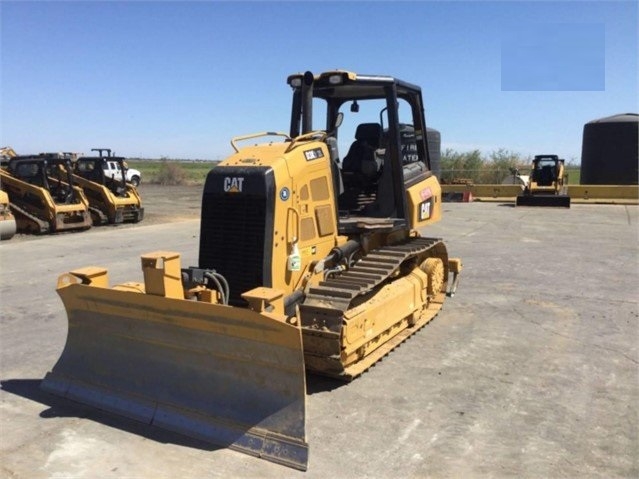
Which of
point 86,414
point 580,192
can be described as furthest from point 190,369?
point 580,192

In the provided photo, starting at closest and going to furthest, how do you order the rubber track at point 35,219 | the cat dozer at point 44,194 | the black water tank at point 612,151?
the rubber track at point 35,219 → the cat dozer at point 44,194 → the black water tank at point 612,151

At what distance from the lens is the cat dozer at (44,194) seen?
53.4 ft

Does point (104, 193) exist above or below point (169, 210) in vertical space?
above

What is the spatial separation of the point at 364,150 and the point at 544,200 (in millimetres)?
17826

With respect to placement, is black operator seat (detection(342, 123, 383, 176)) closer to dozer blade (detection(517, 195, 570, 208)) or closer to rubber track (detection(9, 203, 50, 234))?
rubber track (detection(9, 203, 50, 234))

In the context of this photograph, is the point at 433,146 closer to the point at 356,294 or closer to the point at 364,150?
the point at 364,150

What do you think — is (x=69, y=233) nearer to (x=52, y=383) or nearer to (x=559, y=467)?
(x=52, y=383)

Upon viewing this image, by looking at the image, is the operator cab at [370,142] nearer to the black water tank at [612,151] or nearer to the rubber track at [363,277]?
the rubber track at [363,277]

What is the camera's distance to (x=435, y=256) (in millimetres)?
7703

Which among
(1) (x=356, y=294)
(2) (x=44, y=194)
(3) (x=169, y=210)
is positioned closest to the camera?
(1) (x=356, y=294)

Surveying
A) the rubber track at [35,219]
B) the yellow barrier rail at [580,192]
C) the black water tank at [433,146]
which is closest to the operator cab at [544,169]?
the yellow barrier rail at [580,192]

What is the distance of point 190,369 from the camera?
14.3ft

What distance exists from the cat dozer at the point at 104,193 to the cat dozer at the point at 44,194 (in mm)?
892

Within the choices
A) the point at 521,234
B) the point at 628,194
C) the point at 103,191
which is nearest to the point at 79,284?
the point at 521,234
